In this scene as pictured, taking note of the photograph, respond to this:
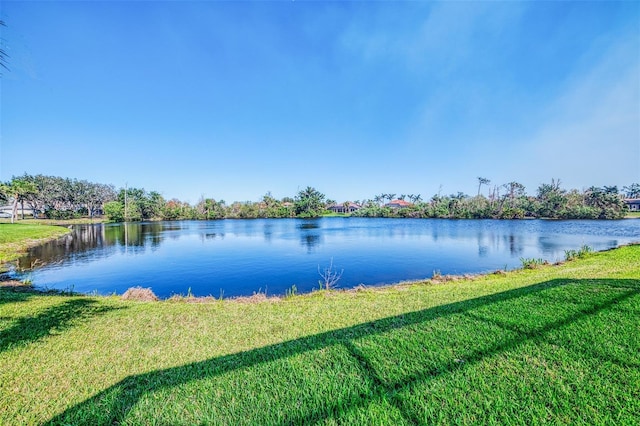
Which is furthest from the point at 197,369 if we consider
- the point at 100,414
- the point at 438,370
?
the point at 438,370

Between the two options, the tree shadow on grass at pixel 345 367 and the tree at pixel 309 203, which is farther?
the tree at pixel 309 203

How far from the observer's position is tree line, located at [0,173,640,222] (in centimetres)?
5044

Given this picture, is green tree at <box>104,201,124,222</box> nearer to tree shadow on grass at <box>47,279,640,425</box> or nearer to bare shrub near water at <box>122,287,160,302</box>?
bare shrub near water at <box>122,287,160,302</box>

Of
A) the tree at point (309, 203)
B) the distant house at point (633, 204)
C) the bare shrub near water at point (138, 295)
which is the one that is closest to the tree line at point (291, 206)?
the tree at point (309, 203)

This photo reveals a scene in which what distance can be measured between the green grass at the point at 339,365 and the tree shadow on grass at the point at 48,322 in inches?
1.5

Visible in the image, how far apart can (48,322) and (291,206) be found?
69.1m

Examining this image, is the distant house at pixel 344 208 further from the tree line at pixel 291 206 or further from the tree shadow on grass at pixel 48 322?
the tree shadow on grass at pixel 48 322

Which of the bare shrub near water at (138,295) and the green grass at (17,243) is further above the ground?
the green grass at (17,243)

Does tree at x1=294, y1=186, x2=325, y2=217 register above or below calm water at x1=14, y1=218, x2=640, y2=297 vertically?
above

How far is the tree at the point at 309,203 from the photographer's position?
71312 millimetres

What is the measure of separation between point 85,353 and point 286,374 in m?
2.52

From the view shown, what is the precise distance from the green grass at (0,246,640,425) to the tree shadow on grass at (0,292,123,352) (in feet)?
0.13

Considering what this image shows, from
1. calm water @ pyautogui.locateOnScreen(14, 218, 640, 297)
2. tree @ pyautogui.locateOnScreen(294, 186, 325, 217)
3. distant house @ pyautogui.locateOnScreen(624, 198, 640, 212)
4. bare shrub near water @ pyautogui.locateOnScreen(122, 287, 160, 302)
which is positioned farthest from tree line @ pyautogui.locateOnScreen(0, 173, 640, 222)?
bare shrub near water @ pyautogui.locateOnScreen(122, 287, 160, 302)

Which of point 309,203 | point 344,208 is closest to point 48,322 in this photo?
point 309,203
